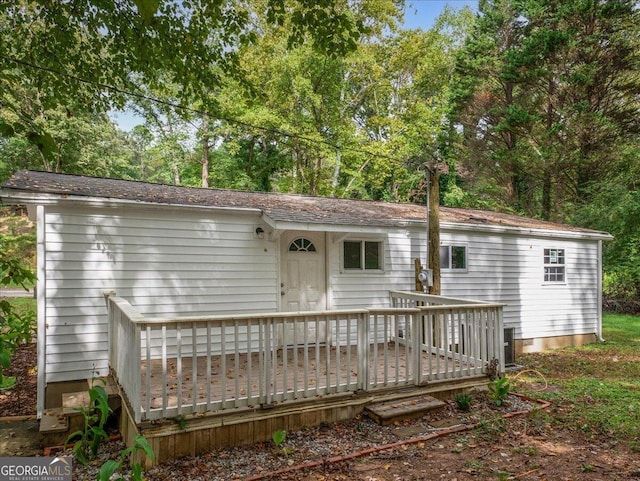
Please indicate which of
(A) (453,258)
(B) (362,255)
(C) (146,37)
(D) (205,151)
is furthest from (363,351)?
(D) (205,151)

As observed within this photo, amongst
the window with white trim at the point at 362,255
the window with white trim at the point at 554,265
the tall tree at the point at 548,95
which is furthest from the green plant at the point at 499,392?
the tall tree at the point at 548,95

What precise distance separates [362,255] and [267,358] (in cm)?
393

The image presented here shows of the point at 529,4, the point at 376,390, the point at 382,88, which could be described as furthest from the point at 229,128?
the point at 376,390

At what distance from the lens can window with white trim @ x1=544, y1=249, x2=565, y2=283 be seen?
10.1 meters

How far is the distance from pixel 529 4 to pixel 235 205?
55.0 ft

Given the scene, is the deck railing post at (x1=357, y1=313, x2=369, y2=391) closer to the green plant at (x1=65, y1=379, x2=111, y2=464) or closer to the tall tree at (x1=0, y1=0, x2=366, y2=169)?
the green plant at (x1=65, y1=379, x2=111, y2=464)

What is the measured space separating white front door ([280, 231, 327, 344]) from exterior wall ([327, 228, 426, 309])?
204 millimetres

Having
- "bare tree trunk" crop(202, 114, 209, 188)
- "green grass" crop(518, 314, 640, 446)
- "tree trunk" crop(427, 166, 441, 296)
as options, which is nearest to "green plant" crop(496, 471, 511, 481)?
"green grass" crop(518, 314, 640, 446)

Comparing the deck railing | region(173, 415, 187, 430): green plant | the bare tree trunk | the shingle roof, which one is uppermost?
the bare tree trunk

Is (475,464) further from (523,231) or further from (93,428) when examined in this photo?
(523,231)

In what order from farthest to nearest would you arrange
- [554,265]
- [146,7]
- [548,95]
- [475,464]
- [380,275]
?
1. [548,95]
2. [554,265]
3. [380,275]
4. [475,464]
5. [146,7]

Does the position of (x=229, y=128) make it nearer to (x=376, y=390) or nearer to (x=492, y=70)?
(x=492, y=70)

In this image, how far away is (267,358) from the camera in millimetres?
4301

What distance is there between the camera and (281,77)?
57.2 feet
